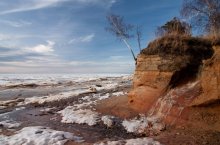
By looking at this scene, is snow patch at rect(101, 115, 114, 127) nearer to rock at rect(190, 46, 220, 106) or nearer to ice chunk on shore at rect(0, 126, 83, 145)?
ice chunk on shore at rect(0, 126, 83, 145)

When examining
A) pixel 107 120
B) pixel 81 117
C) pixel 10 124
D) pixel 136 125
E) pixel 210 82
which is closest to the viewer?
pixel 210 82

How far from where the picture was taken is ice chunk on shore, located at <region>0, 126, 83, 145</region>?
10.7m

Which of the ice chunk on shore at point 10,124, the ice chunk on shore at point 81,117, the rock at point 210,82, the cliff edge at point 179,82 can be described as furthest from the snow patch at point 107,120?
the ice chunk on shore at point 10,124

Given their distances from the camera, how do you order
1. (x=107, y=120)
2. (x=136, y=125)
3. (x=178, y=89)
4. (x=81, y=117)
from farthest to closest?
1. (x=81, y=117)
2. (x=107, y=120)
3. (x=178, y=89)
4. (x=136, y=125)

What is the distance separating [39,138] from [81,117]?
157 inches

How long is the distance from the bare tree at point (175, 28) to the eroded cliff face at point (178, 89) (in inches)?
113

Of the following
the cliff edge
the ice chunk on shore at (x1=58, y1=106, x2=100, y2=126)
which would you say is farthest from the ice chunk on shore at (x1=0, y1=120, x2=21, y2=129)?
the cliff edge

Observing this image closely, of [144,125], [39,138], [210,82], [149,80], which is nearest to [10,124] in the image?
[39,138]

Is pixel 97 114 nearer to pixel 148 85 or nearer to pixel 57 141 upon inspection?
pixel 148 85

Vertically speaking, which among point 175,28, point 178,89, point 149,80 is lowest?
point 178,89

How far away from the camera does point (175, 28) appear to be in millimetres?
17578

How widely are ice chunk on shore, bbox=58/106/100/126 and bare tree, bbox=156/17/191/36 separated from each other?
591 cm

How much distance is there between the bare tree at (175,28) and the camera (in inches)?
649

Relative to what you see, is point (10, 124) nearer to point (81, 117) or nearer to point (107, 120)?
point (81, 117)
